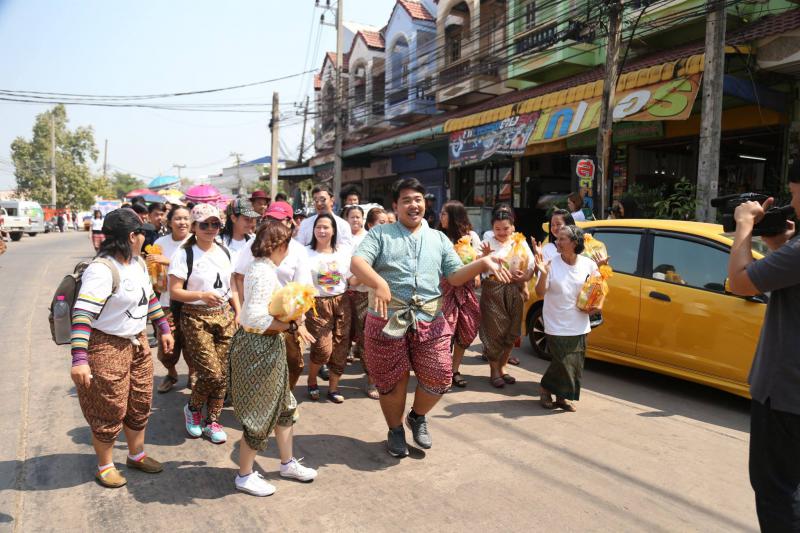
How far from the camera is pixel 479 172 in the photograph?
57.9 ft

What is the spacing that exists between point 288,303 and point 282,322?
145 mm

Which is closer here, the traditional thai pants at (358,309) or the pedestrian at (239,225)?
the pedestrian at (239,225)

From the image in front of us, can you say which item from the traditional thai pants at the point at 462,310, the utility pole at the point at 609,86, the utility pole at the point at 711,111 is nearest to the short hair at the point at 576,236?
the traditional thai pants at the point at 462,310

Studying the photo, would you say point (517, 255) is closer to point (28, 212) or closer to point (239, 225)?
point (239, 225)

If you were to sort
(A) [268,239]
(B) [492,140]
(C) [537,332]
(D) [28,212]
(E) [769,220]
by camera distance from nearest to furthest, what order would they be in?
(E) [769,220] < (A) [268,239] < (C) [537,332] < (B) [492,140] < (D) [28,212]

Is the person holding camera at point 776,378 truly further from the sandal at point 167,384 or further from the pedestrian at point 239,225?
the sandal at point 167,384

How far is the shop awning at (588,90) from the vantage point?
9.05 m

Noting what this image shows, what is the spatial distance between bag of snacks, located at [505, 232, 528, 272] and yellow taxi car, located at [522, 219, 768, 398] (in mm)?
1268

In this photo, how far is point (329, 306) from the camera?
497cm

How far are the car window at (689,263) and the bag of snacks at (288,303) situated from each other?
145 inches

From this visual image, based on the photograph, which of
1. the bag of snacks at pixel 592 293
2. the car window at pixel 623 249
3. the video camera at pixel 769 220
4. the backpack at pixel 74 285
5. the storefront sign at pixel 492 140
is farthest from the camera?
the storefront sign at pixel 492 140

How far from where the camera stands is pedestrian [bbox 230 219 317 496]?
10.5ft

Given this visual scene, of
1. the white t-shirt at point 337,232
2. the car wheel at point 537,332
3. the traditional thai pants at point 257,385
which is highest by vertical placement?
the white t-shirt at point 337,232

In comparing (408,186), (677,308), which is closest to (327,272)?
(408,186)
